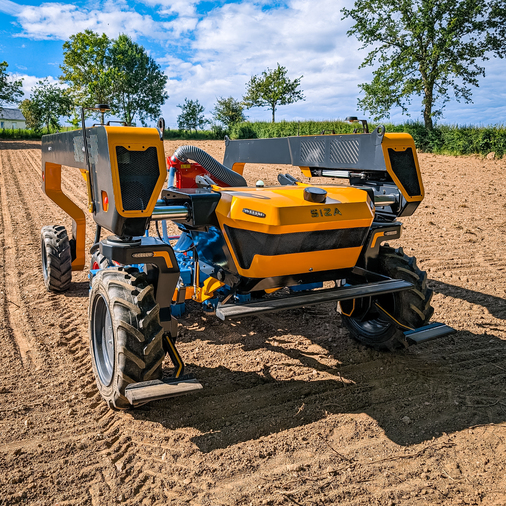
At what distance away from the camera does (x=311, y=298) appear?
10.9 feet

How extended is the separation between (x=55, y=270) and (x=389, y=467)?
14.6 feet

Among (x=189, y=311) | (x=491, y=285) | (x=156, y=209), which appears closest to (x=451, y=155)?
(x=491, y=285)

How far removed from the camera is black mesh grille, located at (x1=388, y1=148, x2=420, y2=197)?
3920mm

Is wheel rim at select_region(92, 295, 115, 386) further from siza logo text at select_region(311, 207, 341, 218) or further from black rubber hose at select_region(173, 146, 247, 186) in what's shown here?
black rubber hose at select_region(173, 146, 247, 186)

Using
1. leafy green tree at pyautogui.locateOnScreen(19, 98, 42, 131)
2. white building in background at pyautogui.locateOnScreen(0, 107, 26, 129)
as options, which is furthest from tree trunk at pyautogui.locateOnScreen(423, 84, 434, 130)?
white building in background at pyautogui.locateOnScreen(0, 107, 26, 129)

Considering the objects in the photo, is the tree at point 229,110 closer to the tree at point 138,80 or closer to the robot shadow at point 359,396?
the tree at point 138,80

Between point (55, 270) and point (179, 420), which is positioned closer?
point (179, 420)

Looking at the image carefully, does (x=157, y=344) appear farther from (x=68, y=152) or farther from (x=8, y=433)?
(x=68, y=152)

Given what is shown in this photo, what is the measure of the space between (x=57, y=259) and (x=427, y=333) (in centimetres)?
431

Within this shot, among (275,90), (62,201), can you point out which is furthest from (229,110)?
(62,201)

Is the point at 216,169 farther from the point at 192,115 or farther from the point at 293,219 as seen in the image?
the point at 192,115

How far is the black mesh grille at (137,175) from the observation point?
9.95ft

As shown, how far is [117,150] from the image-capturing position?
300cm

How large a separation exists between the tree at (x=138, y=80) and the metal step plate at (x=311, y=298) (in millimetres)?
59563
